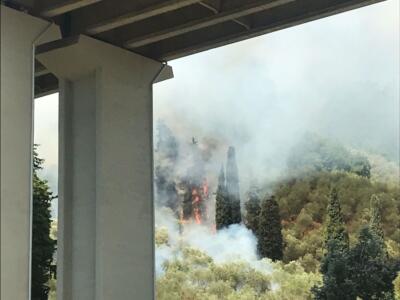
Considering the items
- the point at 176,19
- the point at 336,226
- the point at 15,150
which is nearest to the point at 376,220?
the point at 336,226

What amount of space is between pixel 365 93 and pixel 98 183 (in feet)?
49.8

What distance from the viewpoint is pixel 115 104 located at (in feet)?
38.8

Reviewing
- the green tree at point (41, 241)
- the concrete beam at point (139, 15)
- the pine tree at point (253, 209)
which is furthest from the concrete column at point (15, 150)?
the green tree at point (41, 241)

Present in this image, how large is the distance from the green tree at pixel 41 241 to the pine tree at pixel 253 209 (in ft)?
22.4

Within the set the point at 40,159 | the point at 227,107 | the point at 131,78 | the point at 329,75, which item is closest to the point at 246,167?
the point at 227,107

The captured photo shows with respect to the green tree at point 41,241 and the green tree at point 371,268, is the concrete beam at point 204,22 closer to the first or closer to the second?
the green tree at point 371,268

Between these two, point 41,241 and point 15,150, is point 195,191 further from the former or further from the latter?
point 15,150

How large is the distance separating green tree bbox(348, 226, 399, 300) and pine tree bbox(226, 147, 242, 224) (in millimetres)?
4584

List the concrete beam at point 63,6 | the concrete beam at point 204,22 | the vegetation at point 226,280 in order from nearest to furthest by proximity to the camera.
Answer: the concrete beam at point 63,6, the concrete beam at point 204,22, the vegetation at point 226,280

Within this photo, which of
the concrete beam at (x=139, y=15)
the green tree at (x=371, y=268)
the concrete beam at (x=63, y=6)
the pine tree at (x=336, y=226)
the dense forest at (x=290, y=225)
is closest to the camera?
the concrete beam at (x=63, y=6)

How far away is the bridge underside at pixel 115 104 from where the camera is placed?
11.2m

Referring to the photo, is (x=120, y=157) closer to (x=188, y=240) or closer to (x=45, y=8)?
(x=45, y=8)

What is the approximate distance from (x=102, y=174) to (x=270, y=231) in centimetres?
1301

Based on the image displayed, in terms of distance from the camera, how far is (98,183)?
11.4m
